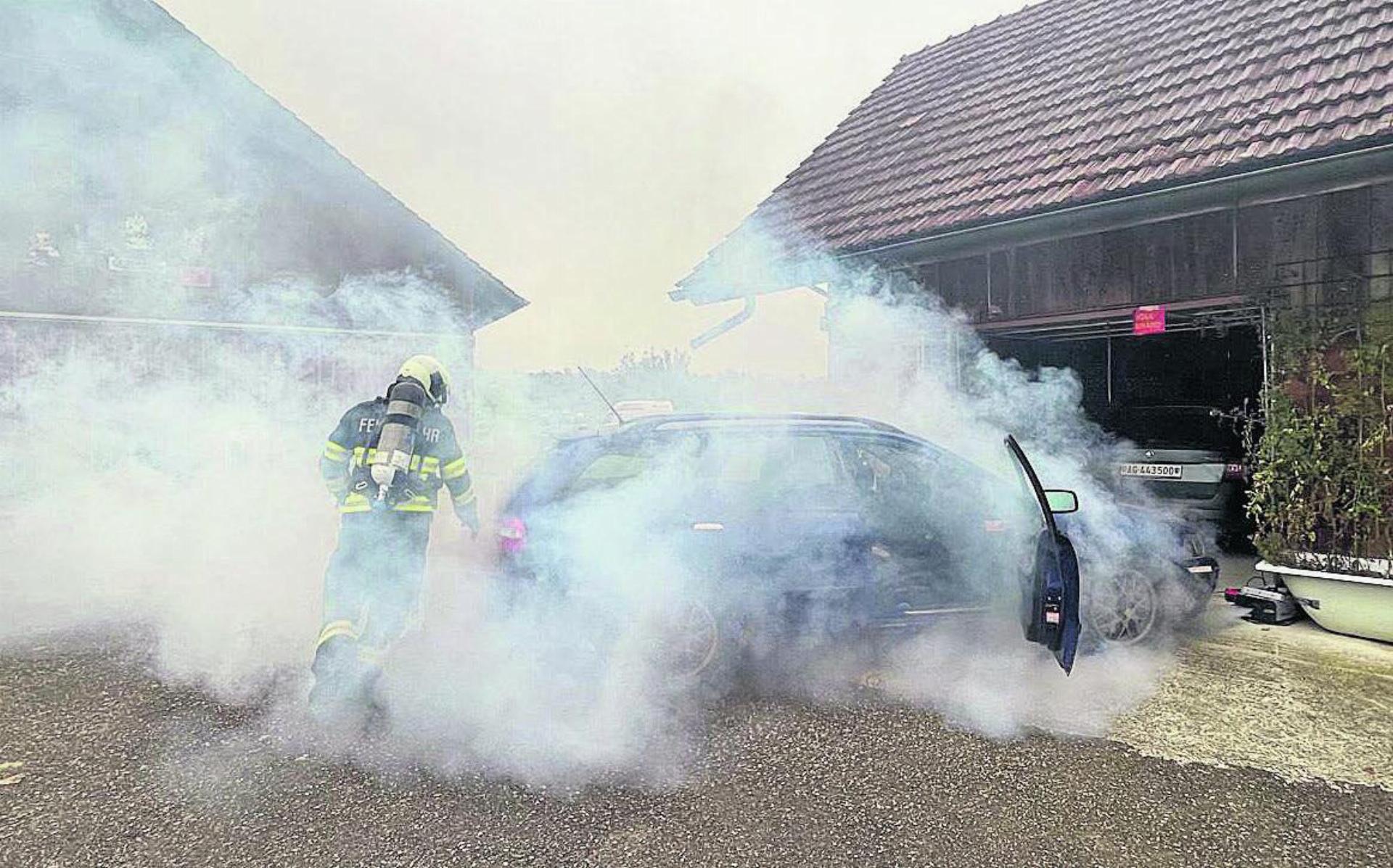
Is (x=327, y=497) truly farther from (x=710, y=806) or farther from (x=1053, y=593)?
(x=1053, y=593)

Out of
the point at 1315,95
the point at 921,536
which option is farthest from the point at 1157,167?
the point at 921,536

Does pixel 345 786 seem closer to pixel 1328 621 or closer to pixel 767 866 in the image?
pixel 767 866

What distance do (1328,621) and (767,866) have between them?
4049mm

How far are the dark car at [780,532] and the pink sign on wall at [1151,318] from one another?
2.75 meters

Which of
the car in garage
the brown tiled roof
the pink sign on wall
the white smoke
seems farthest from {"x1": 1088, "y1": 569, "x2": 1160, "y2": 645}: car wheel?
the brown tiled roof

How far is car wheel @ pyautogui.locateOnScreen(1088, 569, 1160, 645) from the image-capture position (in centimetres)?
459

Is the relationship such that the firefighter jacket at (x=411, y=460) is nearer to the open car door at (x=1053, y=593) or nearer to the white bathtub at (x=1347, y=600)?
the open car door at (x=1053, y=593)

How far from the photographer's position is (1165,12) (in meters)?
7.90

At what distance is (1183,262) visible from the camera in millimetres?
6316

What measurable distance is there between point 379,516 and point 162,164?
796 cm

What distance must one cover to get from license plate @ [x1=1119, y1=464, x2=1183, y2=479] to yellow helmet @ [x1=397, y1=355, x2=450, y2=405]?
227 inches

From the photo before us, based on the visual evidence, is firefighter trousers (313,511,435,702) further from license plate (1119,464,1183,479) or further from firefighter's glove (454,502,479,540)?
license plate (1119,464,1183,479)

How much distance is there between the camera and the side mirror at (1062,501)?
4.14m

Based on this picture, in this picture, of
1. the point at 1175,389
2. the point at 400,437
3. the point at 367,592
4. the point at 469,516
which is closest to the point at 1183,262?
the point at 1175,389
